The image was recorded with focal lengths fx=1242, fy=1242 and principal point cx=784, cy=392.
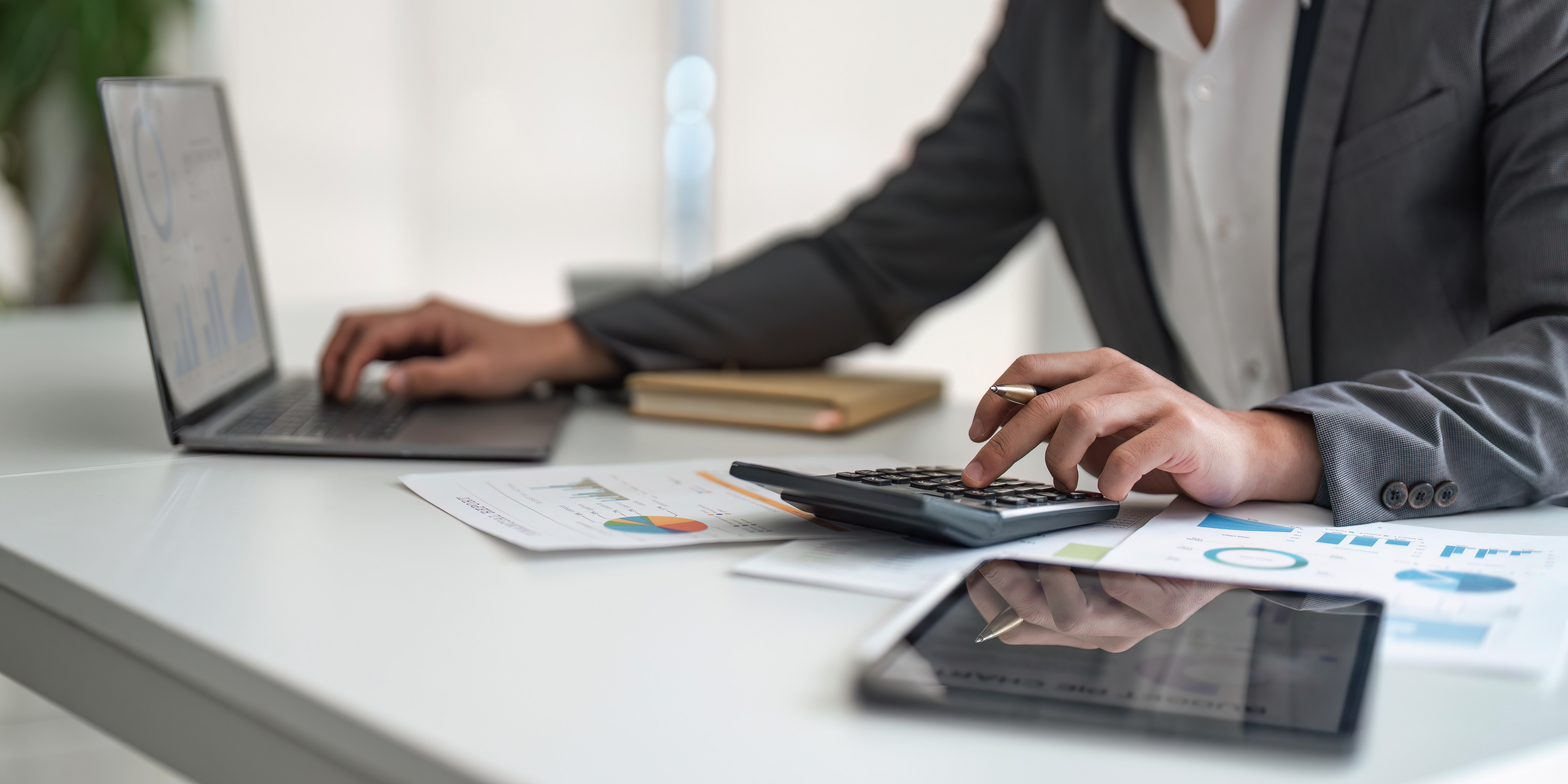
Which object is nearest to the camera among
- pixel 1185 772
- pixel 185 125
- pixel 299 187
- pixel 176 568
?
pixel 1185 772

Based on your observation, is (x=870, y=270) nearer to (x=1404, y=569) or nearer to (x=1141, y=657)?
(x=1404, y=569)

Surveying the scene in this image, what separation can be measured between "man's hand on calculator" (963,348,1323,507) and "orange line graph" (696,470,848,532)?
0.08 metres

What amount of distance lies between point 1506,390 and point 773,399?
0.54 metres

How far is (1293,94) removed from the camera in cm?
104

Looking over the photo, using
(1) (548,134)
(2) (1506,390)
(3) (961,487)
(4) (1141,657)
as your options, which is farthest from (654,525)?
(1) (548,134)

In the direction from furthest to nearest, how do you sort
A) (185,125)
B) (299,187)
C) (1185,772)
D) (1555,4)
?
(299,187) → (185,125) → (1555,4) → (1185,772)

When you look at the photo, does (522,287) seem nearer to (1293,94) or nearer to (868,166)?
(868,166)

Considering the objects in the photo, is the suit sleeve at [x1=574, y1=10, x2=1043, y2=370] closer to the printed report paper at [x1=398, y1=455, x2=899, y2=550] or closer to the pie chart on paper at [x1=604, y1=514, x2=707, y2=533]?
the printed report paper at [x1=398, y1=455, x2=899, y2=550]

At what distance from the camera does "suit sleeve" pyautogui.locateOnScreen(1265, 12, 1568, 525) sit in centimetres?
72

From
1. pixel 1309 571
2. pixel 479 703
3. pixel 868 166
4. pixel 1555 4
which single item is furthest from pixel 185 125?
pixel 868 166

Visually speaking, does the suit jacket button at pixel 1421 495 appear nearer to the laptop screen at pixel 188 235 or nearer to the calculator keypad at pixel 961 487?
the calculator keypad at pixel 961 487

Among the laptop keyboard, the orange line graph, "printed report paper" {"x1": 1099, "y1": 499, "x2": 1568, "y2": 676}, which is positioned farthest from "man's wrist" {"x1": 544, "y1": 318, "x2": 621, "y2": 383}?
"printed report paper" {"x1": 1099, "y1": 499, "x2": 1568, "y2": 676}

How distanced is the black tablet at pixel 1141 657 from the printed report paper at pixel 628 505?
16 centimetres

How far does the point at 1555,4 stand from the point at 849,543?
0.65m
